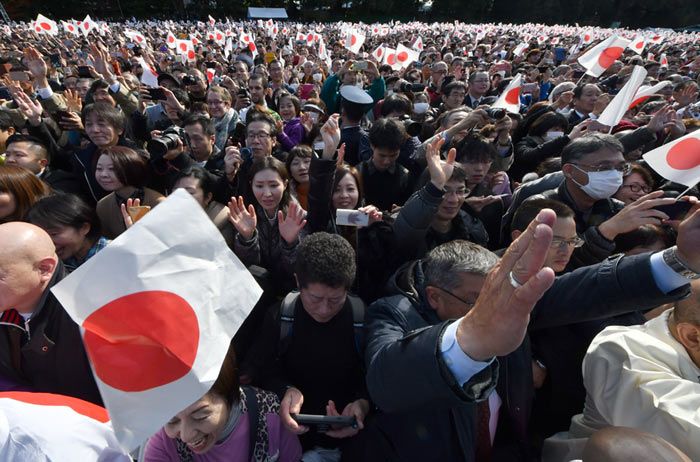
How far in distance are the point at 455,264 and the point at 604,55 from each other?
251 inches

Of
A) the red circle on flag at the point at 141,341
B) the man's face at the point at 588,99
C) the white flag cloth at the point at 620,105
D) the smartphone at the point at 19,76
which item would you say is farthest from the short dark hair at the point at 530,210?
the smartphone at the point at 19,76

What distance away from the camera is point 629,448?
946mm

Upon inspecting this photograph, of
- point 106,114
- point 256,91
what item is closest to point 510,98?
point 256,91

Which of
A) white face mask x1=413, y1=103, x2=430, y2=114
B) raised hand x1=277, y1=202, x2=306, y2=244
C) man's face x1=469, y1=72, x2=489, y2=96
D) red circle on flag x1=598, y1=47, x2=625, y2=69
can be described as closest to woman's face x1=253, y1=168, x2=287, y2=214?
raised hand x1=277, y1=202, x2=306, y2=244

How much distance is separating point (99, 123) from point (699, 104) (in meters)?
6.84

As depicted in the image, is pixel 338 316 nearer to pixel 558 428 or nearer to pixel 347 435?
pixel 347 435

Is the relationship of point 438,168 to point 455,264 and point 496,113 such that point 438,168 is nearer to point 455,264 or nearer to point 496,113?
point 455,264

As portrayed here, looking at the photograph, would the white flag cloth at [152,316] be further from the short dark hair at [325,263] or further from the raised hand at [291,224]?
the raised hand at [291,224]

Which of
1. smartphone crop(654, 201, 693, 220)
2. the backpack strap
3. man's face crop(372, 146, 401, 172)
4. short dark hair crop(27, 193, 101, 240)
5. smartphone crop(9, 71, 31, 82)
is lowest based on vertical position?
the backpack strap

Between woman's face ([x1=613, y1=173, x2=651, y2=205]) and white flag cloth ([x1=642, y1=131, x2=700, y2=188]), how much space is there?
56cm

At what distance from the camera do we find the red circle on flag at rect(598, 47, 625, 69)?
5.93 metres

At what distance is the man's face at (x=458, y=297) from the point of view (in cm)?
150

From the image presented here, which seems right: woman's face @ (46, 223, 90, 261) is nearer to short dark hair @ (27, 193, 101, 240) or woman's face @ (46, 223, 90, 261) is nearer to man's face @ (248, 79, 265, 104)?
short dark hair @ (27, 193, 101, 240)

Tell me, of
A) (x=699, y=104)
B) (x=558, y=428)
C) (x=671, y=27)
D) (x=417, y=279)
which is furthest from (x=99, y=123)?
(x=671, y=27)
